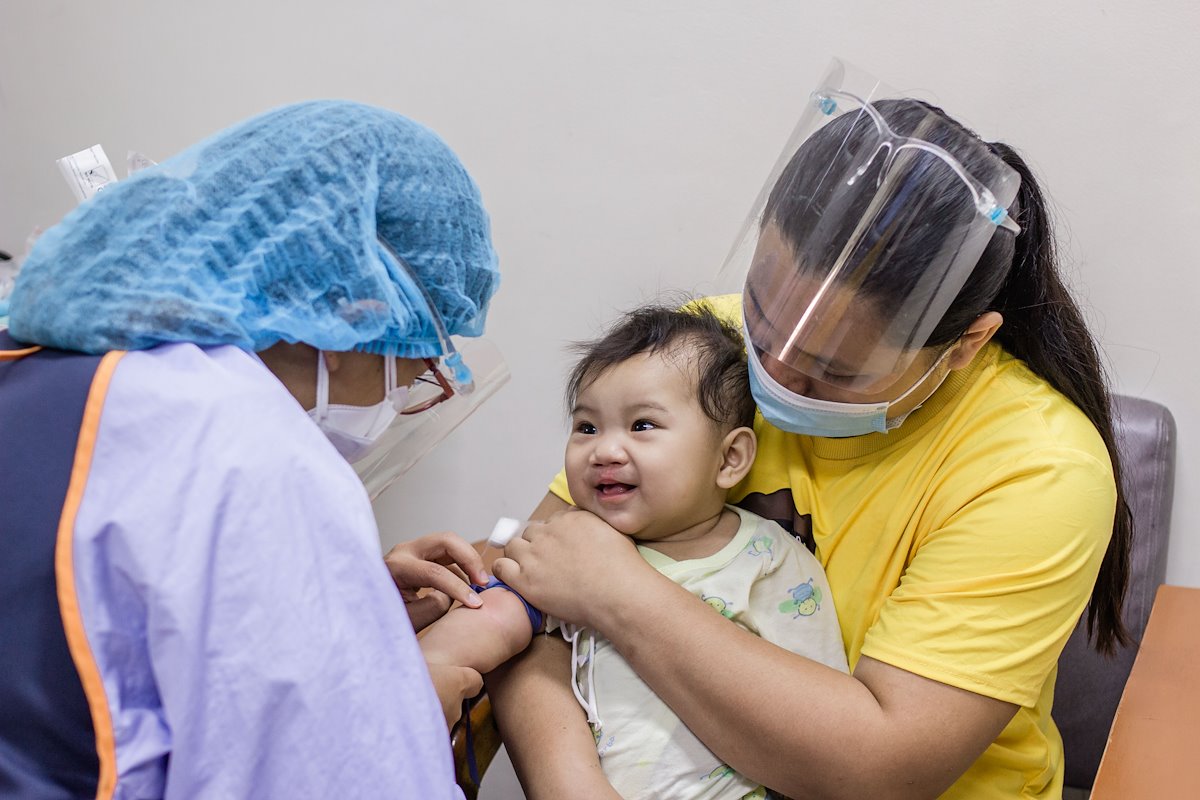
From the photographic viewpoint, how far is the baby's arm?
4.24ft

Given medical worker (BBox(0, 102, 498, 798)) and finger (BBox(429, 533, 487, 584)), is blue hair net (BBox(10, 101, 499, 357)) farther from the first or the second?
finger (BBox(429, 533, 487, 584))

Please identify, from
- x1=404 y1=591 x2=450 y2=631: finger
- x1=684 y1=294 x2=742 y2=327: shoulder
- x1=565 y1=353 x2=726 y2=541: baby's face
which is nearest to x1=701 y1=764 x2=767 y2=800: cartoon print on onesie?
x1=565 y1=353 x2=726 y2=541: baby's face

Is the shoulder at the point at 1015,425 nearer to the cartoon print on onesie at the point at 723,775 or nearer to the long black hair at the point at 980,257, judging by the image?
the long black hair at the point at 980,257

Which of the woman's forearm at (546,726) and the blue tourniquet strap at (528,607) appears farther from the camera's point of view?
the blue tourniquet strap at (528,607)

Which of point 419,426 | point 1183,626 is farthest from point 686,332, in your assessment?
point 1183,626

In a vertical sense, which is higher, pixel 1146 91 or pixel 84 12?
pixel 84 12

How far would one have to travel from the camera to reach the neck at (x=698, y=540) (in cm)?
145

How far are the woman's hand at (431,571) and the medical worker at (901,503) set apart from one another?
8cm

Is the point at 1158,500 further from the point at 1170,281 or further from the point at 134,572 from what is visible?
the point at 134,572

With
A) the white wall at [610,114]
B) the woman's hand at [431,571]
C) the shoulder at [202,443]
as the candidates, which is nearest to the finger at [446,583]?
the woman's hand at [431,571]

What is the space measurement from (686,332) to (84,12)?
181cm

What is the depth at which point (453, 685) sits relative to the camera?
121 centimetres

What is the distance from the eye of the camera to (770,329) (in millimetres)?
1270

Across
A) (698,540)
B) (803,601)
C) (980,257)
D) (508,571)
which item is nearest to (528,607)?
(508,571)
